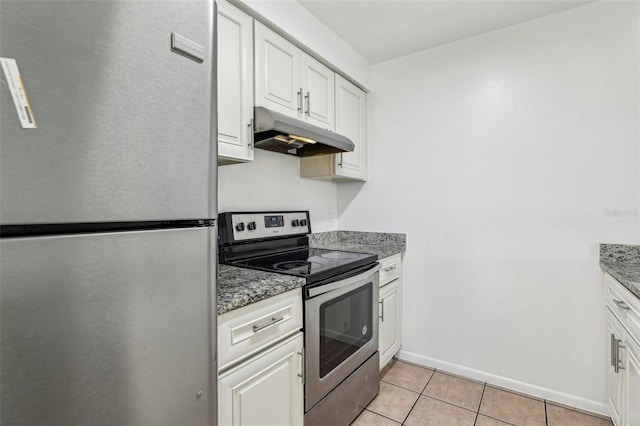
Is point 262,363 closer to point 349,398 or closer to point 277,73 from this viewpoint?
point 349,398

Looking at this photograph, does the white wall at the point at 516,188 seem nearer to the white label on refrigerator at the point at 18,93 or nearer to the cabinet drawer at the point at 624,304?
the cabinet drawer at the point at 624,304

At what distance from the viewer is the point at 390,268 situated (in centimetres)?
228

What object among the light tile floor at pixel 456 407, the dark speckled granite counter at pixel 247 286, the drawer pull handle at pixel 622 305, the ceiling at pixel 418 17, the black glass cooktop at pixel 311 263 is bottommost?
the light tile floor at pixel 456 407

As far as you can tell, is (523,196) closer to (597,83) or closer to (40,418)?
(597,83)

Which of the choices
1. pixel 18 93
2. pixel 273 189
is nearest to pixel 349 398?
pixel 273 189

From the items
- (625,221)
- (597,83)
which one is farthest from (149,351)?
(597,83)

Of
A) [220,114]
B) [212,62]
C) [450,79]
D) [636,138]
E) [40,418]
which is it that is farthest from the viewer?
[450,79]

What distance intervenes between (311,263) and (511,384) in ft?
5.27

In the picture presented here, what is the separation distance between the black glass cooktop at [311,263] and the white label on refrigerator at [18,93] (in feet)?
3.41

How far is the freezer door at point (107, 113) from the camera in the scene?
0.54 metres

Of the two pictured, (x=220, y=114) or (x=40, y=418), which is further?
(x=220, y=114)

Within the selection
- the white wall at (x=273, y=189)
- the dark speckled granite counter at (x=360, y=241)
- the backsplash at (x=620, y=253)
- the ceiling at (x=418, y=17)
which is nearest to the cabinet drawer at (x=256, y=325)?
the white wall at (x=273, y=189)

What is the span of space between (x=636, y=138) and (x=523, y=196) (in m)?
0.61

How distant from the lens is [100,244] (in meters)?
0.63
